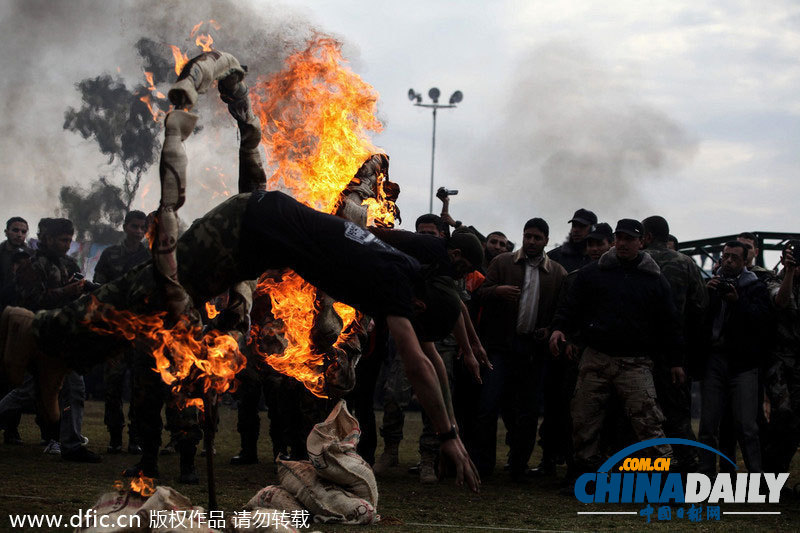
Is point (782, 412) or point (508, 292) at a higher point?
point (508, 292)

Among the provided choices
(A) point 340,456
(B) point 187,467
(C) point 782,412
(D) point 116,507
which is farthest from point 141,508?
(C) point 782,412

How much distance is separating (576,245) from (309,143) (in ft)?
13.6

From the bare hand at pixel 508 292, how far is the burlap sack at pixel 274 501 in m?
3.91

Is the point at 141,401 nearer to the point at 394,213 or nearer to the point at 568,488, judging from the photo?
the point at 394,213

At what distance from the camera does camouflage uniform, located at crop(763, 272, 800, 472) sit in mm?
8453

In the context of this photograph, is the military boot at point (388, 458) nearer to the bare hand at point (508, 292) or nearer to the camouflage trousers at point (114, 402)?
the bare hand at point (508, 292)

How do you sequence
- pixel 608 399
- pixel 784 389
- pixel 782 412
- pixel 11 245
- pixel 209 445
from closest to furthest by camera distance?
pixel 209 445, pixel 608 399, pixel 782 412, pixel 784 389, pixel 11 245

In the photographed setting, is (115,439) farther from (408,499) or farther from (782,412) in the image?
(782,412)

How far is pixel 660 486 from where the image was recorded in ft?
25.7

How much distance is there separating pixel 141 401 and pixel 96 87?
1168 centimetres

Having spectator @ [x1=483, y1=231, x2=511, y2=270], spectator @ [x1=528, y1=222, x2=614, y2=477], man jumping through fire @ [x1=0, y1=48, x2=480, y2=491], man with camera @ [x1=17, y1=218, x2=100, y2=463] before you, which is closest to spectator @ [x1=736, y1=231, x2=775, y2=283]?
spectator @ [x1=528, y1=222, x2=614, y2=477]

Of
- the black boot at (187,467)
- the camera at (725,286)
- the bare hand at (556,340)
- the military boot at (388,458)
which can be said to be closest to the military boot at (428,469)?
the military boot at (388,458)

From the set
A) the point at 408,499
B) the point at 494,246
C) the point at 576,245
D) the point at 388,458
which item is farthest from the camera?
the point at 494,246

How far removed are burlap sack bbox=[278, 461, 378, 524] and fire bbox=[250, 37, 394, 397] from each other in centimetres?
112
